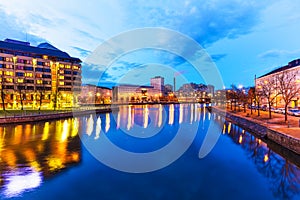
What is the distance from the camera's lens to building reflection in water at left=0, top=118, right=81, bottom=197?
11398 millimetres

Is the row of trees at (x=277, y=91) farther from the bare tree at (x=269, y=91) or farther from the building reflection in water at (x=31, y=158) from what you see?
the building reflection in water at (x=31, y=158)

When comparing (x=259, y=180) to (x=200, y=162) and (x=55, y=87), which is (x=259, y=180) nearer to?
(x=200, y=162)

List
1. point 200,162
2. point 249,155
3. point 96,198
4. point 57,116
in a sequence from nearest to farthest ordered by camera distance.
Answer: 1. point 96,198
2. point 200,162
3. point 249,155
4. point 57,116

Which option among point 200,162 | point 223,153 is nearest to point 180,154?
point 200,162

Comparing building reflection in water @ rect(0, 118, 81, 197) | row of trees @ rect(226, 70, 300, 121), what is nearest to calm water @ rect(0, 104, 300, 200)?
building reflection in water @ rect(0, 118, 81, 197)

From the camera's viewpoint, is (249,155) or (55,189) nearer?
(55,189)

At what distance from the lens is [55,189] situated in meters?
10.9

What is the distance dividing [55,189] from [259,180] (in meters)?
11.5

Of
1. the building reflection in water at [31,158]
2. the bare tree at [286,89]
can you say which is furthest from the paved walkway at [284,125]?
the building reflection in water at [31,158]

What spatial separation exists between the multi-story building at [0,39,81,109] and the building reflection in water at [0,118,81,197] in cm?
3889

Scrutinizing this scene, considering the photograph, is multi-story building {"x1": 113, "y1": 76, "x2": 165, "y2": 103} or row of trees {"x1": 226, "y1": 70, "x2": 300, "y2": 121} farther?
multi-story building {"x1": 113, "y1": 76, "x2": 165, "y2": 103}

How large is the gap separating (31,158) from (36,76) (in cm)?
6585

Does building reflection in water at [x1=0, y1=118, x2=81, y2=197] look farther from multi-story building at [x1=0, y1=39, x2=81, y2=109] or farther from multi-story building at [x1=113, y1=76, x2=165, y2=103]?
multi-story building at [x1=113, y1=76, x2=165, y2=103]

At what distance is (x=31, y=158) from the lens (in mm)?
15773
